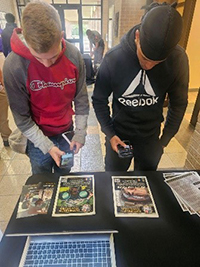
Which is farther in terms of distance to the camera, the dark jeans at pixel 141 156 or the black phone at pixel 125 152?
the dark jeans at pixel 141 156

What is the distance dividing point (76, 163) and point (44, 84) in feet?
4.29

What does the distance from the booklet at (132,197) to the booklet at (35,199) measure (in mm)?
279

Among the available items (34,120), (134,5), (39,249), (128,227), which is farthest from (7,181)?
(134,5)

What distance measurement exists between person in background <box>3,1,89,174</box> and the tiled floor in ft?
2.55

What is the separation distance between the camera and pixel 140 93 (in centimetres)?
99

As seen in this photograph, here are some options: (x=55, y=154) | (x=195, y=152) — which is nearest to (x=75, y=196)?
(x=55, y=154)

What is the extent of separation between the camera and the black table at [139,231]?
0.60m

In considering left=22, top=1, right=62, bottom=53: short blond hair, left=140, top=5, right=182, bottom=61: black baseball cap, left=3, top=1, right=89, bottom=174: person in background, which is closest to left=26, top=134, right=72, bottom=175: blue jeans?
left=3, top=1, right=89, bottom=174: person in background

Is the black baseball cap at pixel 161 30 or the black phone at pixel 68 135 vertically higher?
the black baseball cap at pixel 161 30

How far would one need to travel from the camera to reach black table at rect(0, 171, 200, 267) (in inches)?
23.5

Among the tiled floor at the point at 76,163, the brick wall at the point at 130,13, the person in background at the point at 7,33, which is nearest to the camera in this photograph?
the tiled floor at the point at 76,163

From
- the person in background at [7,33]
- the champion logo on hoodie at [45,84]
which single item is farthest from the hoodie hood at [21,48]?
the person in background at [7,33]

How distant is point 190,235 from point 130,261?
239 millimetres

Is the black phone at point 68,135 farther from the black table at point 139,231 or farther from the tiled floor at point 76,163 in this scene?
the tiled floor at point 76,163
